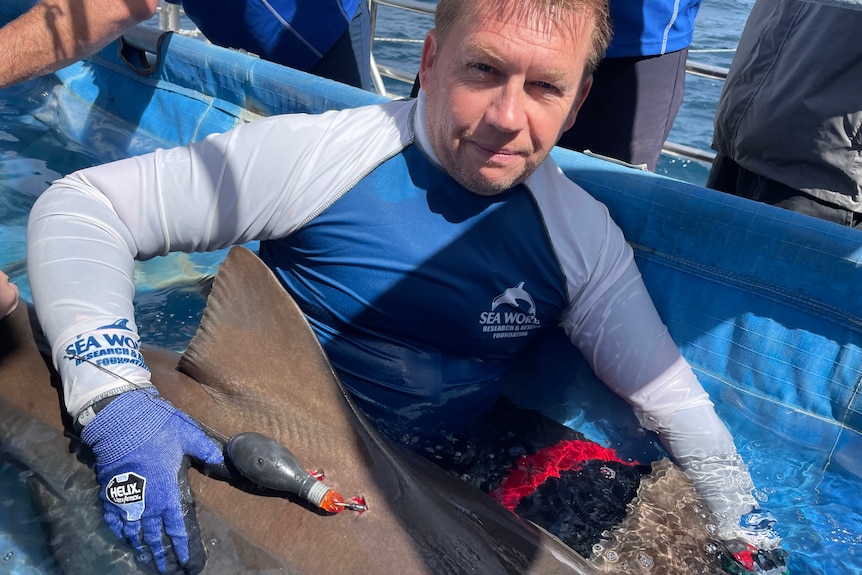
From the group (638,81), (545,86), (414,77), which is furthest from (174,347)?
(414,77)

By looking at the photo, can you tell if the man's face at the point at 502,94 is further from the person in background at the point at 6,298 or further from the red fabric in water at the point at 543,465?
the person in background at the point at 6,298

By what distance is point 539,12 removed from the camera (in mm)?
2139

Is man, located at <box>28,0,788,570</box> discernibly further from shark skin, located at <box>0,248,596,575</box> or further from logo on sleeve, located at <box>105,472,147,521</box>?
logo on sleeve, located at <box>105,472,147,521</box>

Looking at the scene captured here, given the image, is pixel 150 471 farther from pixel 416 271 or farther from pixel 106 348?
pixel 416 271

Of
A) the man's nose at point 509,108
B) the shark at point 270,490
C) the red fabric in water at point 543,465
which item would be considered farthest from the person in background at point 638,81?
the shark at point 270,490

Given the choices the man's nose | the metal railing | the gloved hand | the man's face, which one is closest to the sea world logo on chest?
the man's face

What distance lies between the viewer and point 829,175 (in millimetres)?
2811

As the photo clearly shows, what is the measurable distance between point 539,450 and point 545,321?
0.46m

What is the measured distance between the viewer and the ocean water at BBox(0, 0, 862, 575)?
6.68 feet

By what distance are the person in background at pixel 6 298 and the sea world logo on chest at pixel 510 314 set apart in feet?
4.44

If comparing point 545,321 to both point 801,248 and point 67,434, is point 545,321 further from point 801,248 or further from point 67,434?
point 67,434

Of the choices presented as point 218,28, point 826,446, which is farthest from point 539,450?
point 218,28

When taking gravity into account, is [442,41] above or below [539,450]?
above

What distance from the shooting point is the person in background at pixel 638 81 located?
3.08 m
